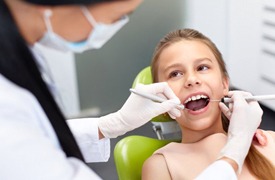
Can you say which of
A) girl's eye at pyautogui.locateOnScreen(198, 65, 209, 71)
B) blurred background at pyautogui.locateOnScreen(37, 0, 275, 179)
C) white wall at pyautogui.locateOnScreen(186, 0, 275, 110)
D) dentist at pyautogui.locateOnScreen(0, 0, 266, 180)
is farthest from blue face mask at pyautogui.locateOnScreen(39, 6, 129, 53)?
white wall at pyautogui.locateOnScreen(186, 0, 275, 110)

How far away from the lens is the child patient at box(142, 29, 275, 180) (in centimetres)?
125

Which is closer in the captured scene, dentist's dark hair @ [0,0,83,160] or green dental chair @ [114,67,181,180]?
dentist's dark hair @ [0,0,83,160]

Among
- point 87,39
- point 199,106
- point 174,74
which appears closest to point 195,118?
point 199,106

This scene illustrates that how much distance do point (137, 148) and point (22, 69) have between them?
740mm

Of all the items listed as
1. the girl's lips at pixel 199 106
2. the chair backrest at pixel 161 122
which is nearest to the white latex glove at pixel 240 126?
the girl's lips at pixel 199 106

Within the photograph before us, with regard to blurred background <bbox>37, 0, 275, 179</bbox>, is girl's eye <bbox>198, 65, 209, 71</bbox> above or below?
above

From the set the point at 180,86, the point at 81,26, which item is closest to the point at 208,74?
the point at 180,86

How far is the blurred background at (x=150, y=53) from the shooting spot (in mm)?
2660

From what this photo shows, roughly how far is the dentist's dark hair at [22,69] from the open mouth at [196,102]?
0.58m

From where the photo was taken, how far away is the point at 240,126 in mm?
1158

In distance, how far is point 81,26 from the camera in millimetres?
747

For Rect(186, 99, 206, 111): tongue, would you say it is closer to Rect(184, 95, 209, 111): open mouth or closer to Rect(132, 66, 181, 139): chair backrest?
Rect(184, 95, 209, 111): open mouth

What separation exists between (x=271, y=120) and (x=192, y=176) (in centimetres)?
172

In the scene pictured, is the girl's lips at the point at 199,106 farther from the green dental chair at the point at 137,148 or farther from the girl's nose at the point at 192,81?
the green dental chair at the point at 137,148
